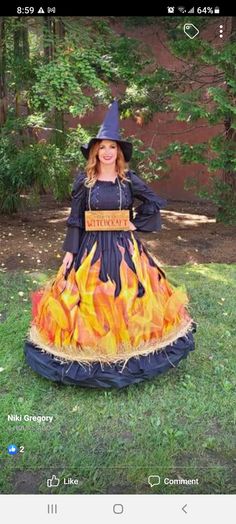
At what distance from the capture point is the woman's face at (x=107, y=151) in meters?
1.55

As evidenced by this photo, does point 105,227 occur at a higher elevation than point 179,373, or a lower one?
higher

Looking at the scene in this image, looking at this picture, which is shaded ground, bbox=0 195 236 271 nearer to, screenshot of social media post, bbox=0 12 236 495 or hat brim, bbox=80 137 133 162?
screenshot of social media post, bbox=0 12 236 495

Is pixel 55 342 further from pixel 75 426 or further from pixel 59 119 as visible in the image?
pixel 59 119

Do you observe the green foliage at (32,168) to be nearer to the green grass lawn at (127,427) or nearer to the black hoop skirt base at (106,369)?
the green grass lawn at (127,427)

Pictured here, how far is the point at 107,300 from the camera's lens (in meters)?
1.58

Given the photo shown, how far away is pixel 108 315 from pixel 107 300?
0.16 feet

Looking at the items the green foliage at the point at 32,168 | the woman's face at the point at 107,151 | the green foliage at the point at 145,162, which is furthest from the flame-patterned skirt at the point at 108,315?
the green foliage at the point at 145,162

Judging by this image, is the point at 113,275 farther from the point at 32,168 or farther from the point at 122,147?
the point at 32,168

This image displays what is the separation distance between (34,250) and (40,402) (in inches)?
58.6

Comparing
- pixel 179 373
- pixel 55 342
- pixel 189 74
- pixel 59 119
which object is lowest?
pixel 179 373

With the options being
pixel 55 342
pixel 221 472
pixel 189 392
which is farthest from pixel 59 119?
pixel 221 472

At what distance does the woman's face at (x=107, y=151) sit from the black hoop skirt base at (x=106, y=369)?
661 mm

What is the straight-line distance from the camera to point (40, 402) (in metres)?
1.56

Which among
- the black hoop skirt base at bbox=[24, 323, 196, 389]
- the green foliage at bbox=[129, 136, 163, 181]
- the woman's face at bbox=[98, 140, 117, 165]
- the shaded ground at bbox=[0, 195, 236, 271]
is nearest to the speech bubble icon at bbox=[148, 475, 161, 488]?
the black hoop skirt base at bbox=[24, 323, 196, 389]
